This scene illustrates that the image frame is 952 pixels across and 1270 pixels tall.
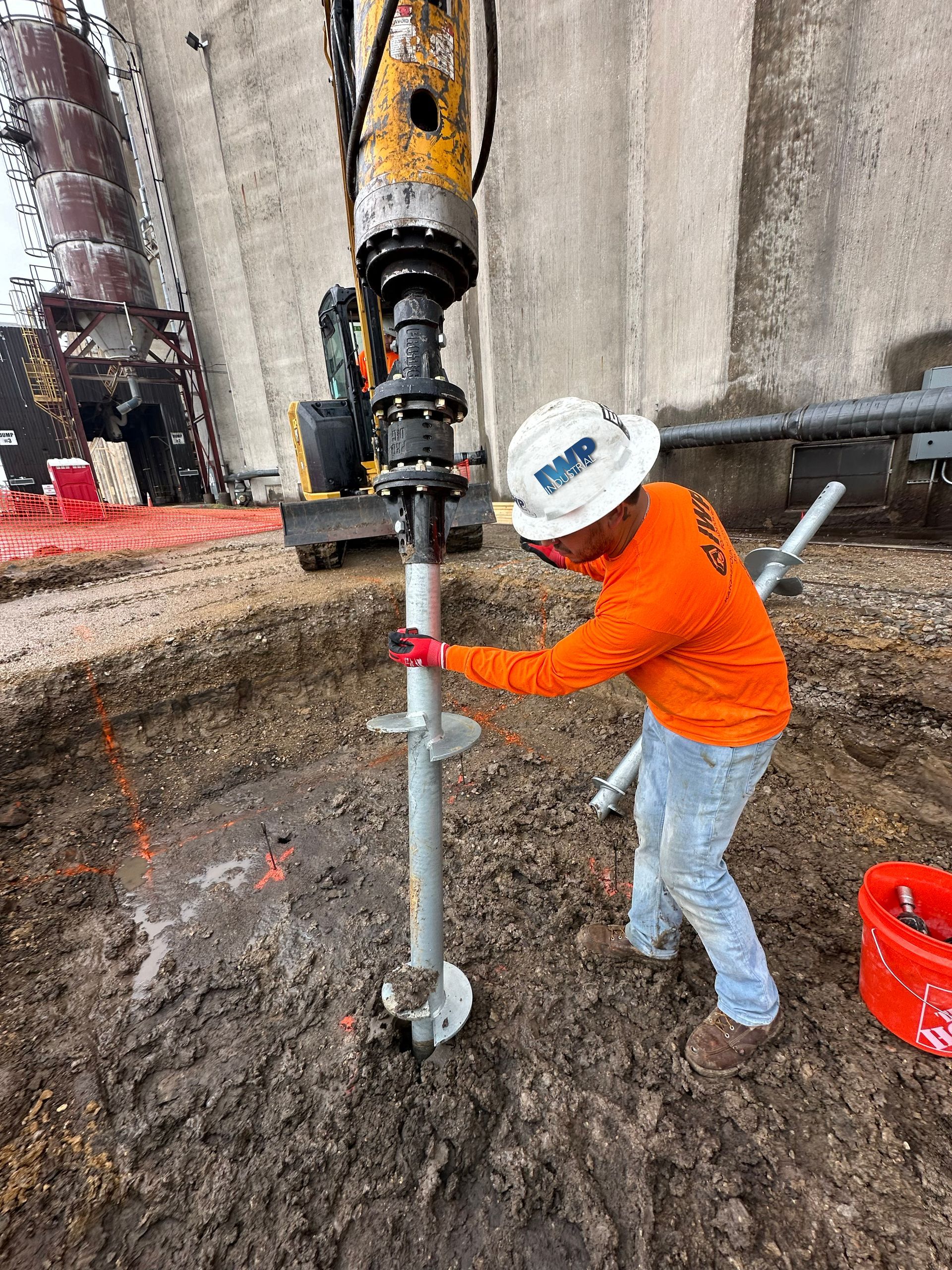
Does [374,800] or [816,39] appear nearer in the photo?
[374,800]

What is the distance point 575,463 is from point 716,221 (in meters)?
5.66

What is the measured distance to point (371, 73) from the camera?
1.43 metres

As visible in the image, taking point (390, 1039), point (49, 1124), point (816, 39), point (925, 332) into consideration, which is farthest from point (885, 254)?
point (49, 1124)

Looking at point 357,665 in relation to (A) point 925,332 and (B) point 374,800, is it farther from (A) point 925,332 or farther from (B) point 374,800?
(A) point 925,332

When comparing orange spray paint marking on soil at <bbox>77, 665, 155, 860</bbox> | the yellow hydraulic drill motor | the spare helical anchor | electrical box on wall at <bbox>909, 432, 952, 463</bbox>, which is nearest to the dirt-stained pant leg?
the spare helical anchor

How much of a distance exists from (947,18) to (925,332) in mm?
2145

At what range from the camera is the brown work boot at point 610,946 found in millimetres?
2234

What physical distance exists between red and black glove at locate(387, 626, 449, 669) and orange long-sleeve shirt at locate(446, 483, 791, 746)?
2.6 inches

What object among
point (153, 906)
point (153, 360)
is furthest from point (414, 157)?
point (153, 360)

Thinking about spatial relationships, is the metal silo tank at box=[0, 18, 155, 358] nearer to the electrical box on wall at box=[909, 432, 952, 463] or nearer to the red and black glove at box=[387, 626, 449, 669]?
the red and black glove at box=[387, 626, 449, 669]

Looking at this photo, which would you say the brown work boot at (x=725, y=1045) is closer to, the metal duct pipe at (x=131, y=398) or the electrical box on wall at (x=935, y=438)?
the electrical box on wall at (x=935, y=438)

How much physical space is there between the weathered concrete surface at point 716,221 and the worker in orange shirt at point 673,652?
4589 mm

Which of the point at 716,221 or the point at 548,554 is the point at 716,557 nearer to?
the point at 548,554

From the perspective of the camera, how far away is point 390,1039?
2.02 m
